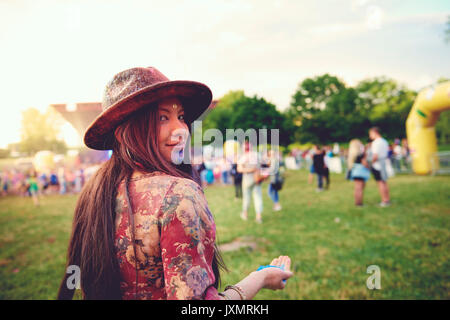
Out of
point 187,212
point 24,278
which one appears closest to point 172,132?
point 187,212

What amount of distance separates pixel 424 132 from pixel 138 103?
1672cm

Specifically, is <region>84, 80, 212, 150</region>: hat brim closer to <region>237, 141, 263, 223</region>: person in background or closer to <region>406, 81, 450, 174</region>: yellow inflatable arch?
<region>237, 141, 263, 223</region>: person in background

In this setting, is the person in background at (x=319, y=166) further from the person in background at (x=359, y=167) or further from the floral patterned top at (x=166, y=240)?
the floral patterned top at (x=166, y=240)

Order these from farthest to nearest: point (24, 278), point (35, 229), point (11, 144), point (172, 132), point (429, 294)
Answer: point (11, 144), point (35, 229), point (24, 278), point (429, 294), point (172, 132)

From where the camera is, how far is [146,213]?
38.2 inches

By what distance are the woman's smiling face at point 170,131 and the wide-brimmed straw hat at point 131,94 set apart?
0.05 metres

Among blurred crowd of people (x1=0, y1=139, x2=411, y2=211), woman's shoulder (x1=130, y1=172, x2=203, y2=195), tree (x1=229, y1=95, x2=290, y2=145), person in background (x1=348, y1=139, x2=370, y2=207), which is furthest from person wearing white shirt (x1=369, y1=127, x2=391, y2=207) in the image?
woman's shoulder (x1=130, y1=172, x2=203, y2=195)

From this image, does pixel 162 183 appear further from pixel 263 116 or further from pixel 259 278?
pixel 263 116

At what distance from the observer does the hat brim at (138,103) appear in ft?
3.63

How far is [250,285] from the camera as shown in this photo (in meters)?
1.09

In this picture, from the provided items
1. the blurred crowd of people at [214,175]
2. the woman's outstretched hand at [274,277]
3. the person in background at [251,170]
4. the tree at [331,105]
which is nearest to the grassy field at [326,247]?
the person in background at [251,170]

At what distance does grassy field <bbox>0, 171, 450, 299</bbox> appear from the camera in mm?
3660

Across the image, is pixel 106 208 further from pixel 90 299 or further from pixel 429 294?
pixel 429 294
